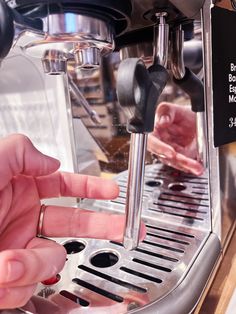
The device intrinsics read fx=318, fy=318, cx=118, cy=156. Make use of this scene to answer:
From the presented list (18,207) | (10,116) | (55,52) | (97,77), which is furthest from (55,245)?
(97,77)

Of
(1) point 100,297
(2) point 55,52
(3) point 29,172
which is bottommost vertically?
(1) point 100,297

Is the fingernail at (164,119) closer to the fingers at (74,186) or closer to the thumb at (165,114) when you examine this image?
the thumb at (165,114)

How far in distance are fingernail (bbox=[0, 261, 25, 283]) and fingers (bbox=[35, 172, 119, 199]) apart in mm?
118

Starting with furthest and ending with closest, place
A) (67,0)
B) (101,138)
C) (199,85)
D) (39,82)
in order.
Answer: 1. (101,138)
2. (39,82)
3. (199,85)
4. (67,0)

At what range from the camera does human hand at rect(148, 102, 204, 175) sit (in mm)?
518

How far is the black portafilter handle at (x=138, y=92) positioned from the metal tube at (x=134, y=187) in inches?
0.6

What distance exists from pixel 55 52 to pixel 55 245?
0.16 meters

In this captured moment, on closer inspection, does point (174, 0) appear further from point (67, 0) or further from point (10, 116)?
point (10, 116)

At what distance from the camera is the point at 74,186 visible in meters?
0.34

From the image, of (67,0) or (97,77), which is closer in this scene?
(67,0)

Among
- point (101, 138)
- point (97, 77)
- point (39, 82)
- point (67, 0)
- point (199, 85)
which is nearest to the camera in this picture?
point (67, 0)

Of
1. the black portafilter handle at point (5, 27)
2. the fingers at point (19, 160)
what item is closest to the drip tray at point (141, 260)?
the fingers at point (19, 160)

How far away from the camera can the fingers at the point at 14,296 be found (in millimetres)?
223

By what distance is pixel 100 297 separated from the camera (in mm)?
272
